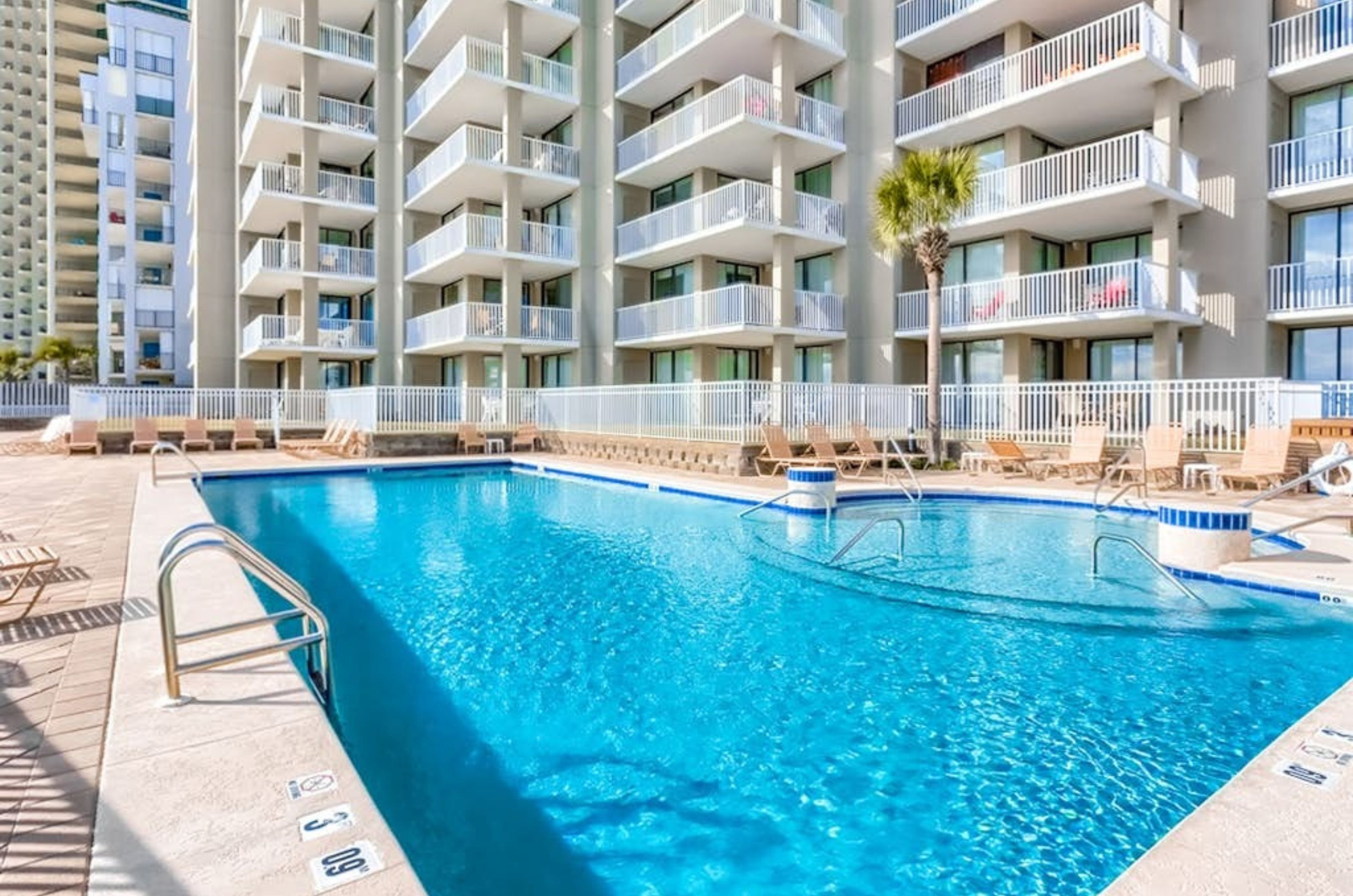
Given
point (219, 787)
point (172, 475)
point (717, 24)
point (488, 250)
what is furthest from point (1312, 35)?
point (172, 475)

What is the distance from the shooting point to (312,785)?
3.17m

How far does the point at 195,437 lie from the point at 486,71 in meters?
13.9

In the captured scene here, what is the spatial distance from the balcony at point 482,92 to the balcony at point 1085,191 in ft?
44.8

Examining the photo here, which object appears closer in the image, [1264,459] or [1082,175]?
[1264,459]

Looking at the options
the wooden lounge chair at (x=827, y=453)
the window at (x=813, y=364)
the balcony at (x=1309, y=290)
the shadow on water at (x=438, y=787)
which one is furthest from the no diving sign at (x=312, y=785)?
the window at (x=813, y=364)

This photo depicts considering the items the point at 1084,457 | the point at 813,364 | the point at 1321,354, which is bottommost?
the point at 1084,457

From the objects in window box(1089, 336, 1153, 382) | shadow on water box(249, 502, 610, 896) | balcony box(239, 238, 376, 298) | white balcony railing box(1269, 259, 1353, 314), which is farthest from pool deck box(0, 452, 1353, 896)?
balcony box(239, 238, 376, 298)

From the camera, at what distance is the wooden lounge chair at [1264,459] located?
12.8 m

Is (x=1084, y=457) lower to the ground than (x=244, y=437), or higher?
lower

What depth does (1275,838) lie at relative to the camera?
2834 millimetres

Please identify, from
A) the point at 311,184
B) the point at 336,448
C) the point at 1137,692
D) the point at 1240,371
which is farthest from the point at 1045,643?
the point at 311,184

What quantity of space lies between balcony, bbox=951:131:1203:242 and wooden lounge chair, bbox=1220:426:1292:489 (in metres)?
6.44

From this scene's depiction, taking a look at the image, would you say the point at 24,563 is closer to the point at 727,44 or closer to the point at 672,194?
the point at 727,44

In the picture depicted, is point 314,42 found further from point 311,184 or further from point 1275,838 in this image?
point 1275,838
